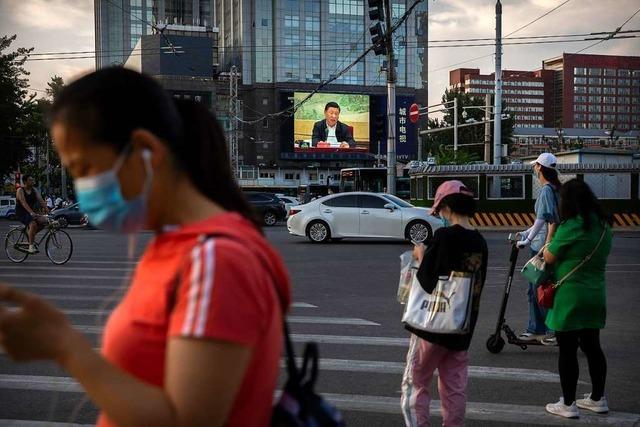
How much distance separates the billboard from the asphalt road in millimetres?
77045

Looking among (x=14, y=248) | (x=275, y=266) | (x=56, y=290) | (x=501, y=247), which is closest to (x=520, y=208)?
(x=501, y=247)

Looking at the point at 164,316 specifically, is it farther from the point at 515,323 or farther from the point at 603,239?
the point at 515,323

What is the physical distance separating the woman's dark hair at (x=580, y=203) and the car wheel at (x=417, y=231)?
14.7 m

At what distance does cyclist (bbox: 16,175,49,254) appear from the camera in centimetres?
1486

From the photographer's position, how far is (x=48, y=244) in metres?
14.9

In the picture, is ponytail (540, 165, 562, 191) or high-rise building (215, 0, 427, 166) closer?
ponytail (540, 165, 562, 191)

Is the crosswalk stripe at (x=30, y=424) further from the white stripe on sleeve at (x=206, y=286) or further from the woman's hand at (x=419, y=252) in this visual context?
the white stripe on sleeve at (x=206, y=286)

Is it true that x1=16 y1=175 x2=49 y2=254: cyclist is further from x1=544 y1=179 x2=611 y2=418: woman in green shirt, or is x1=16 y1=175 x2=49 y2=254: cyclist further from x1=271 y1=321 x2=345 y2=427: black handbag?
x1=271 y1=321 x2=345 y2=427: black handbag

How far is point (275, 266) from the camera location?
1.49 meters

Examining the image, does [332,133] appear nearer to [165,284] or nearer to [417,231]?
[417,231]

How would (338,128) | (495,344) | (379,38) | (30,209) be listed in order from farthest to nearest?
(338,128), (379,38), (30,209), (495,344)

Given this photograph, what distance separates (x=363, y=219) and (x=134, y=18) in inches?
4584

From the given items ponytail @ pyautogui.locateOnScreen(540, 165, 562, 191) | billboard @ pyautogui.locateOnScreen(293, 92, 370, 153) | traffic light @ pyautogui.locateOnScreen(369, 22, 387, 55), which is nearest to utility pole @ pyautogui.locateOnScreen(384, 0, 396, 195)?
traffic light @ pyautogui.locateOnScreen(369, 22, 387, 55)

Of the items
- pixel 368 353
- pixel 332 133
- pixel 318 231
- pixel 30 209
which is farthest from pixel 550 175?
pixel 332 133
